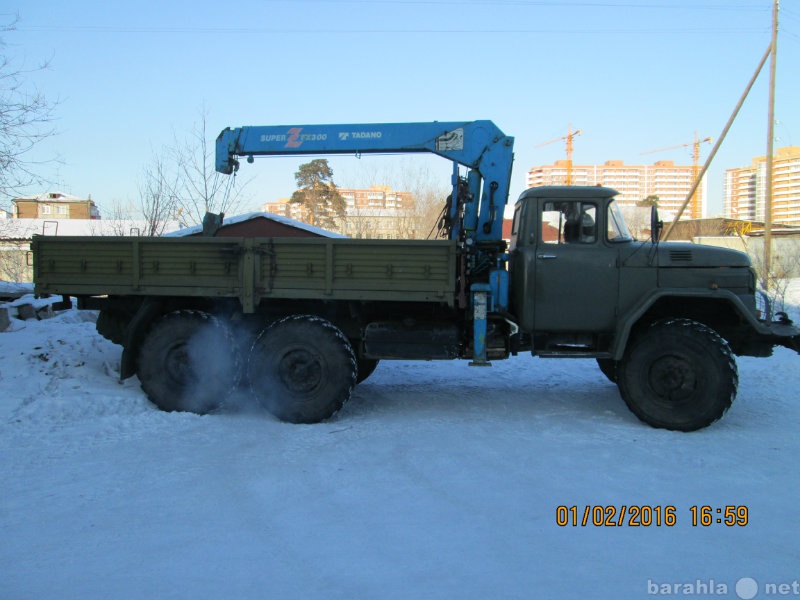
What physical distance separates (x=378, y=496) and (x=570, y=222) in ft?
12.5

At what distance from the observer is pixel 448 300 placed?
20.1 feet

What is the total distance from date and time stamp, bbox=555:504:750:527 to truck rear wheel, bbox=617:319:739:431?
78.0 inches

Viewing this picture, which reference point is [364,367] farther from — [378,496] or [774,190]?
[774,190]

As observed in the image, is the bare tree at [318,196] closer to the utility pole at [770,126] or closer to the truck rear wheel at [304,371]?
the utility pole at [770,126]

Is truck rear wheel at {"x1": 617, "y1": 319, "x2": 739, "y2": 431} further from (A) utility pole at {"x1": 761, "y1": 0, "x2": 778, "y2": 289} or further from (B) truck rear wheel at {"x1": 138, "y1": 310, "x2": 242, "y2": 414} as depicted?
(A) utility pole at {"x1": 761, "y1": 0, "x2": 778, "y2": 289}

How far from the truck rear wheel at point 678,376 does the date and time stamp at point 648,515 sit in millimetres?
1981

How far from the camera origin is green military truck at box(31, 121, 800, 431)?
6059mm

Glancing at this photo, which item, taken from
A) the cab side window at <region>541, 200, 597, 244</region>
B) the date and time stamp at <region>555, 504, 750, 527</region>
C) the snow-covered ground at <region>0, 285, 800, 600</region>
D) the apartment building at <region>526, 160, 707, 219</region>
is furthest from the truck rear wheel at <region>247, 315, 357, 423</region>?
the apartment building at <region>526, 160, 707, 219</region>

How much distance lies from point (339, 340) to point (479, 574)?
11.5ft

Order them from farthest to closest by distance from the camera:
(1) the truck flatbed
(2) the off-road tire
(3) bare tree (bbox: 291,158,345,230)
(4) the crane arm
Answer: (3) bare tree (bbox: 291,158,345,230) < (2) the off-road tire < (4) the crane arm < (1) the truck flatbed

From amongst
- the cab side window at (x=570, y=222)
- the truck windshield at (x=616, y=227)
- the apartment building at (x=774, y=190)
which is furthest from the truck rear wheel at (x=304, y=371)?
the apartment building at (x=774, y=190)
